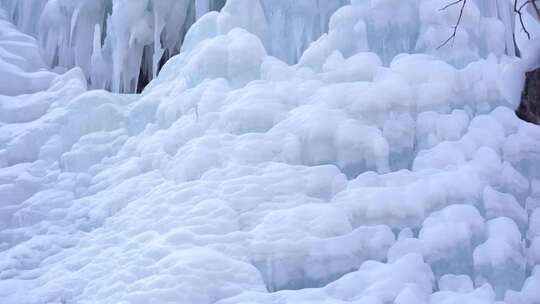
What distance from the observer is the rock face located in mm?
3598

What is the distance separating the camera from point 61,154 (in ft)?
18.0

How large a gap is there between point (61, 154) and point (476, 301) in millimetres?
3401

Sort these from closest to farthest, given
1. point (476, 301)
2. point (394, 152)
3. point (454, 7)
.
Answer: point (476, 301) → point (394, 152) → point (454, 7)

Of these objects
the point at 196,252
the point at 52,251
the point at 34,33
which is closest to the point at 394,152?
the point at 196,252

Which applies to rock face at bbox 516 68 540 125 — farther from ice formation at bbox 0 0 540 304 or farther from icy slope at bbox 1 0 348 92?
icy slope at bbox 1 0 348 92

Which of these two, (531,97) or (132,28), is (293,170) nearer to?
(531,97)

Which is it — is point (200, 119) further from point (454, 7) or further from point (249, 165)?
point (454, 7)

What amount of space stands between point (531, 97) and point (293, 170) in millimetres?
1400

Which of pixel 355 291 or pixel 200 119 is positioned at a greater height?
pixel 200 119

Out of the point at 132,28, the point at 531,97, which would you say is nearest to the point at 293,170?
the point at 531,97

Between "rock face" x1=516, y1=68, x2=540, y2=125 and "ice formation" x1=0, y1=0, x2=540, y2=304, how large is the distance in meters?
0.12

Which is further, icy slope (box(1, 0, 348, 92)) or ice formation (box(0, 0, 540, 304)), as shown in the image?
icy slope (box(1, 0, 348, 92))

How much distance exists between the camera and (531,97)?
369cm

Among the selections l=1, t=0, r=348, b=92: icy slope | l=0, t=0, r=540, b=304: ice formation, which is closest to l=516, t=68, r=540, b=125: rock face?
l=0, t=0, r=540, b=304: ice formation
